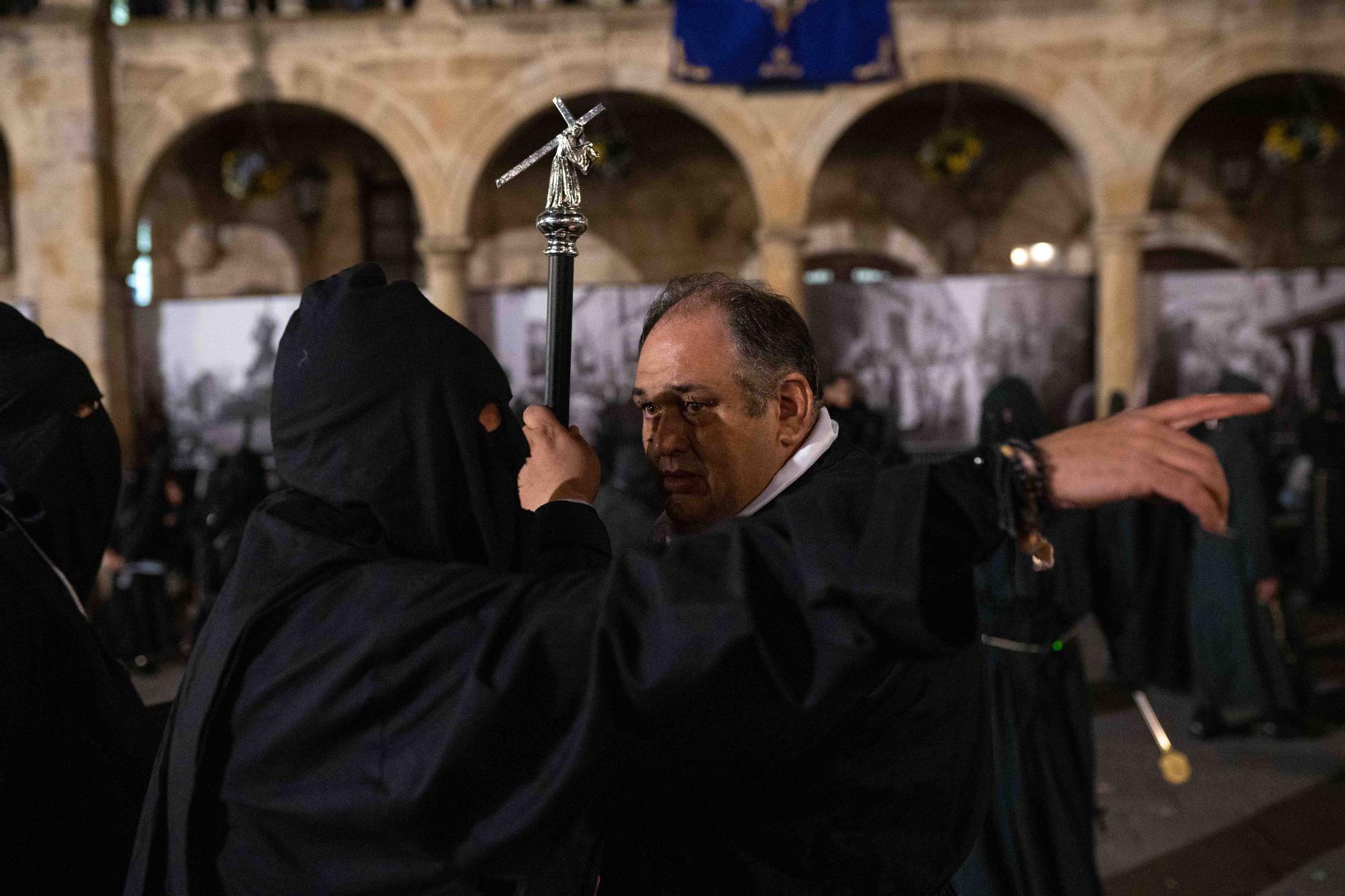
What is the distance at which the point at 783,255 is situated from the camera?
11.7 metres

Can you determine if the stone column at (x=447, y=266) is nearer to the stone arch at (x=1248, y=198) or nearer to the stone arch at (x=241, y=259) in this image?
the stone arch at (x=241, y=259)

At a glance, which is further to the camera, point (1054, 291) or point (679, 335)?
point (1054, 291)

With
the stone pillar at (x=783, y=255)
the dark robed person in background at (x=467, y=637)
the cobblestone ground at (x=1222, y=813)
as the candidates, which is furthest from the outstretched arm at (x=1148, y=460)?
the stone pillar at (x=783, y=255)

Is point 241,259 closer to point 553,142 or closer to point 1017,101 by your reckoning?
point 1017,101

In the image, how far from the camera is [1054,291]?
11.6 m

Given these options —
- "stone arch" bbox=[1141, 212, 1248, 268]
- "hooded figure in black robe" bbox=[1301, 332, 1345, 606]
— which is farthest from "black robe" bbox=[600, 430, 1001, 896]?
"stone arch" bbox=[1141, 212, 1248, 268]

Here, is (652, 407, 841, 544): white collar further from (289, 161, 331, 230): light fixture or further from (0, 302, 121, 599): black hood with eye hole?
(289, 161, 331, 230): light fixture

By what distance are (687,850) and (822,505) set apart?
0.71 metres

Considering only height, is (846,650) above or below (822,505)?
below

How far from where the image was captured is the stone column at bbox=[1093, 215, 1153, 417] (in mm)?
11289

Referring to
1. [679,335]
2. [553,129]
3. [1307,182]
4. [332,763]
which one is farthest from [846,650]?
[1307,182]

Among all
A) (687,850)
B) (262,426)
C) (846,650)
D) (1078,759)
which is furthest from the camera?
(262,426)

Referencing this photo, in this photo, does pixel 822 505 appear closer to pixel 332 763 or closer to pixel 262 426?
pixel 332 763

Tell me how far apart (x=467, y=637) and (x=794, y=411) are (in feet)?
3.30
